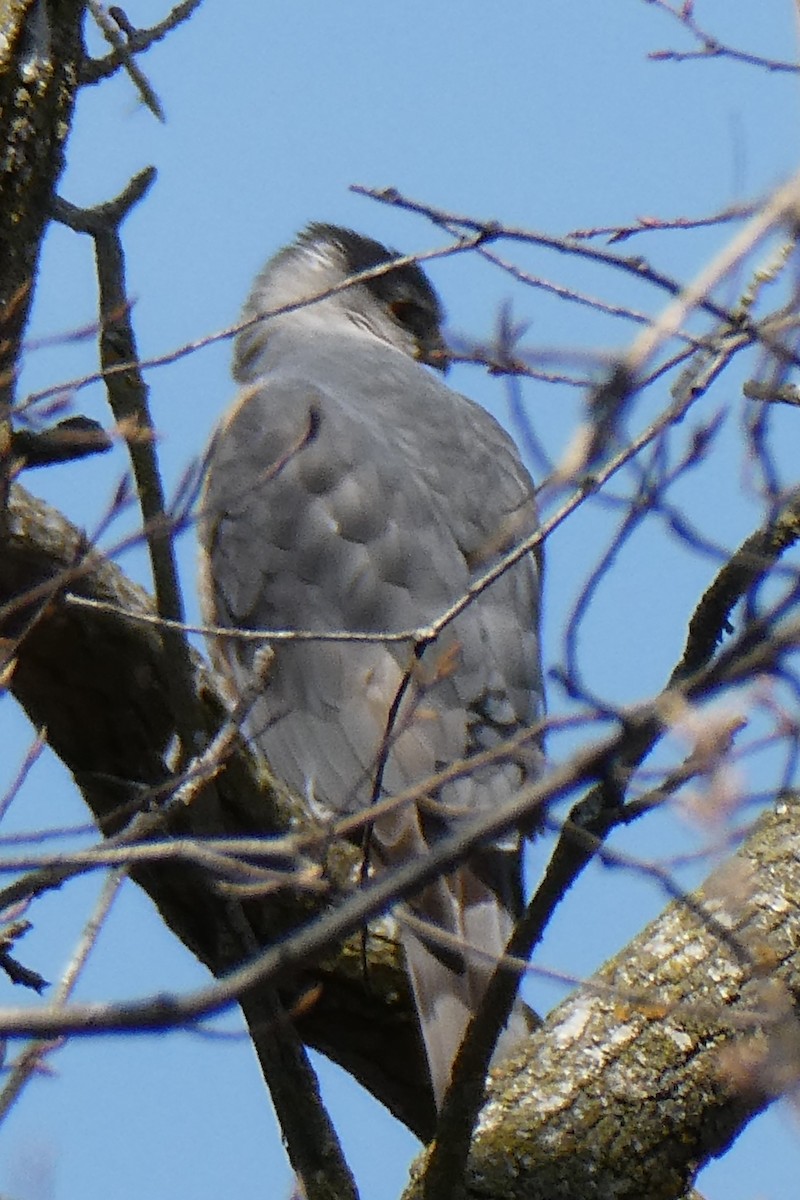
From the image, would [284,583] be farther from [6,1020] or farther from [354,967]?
[6,1020]

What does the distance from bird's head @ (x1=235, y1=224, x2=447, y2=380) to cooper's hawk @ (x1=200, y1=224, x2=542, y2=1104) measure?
3.90 feet

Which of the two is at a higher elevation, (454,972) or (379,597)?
(379,597)

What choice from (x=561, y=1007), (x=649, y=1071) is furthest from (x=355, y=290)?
(x=649, y=1071)

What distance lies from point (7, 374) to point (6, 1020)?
125 centimetres

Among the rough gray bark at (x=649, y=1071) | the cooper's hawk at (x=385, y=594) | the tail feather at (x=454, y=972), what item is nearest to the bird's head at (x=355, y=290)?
the cooper's hawk at (x=385, y=594)

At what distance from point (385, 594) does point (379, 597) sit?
17mm

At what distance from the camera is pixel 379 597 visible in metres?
4.27

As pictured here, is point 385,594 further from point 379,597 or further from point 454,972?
point 454,972

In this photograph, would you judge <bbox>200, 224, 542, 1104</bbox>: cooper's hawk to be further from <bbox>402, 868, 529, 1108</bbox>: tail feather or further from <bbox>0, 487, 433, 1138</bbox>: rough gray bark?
<bbox>0, 487, 433, 1138</bbox>: rough gray bark

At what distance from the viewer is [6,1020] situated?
154 centimetres

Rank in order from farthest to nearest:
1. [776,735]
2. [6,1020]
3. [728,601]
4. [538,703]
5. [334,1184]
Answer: [538,703]
[334,1184]
[728,601]
[776,735]
[6,1020]

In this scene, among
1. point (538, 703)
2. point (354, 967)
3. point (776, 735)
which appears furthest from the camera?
point (538, 703)

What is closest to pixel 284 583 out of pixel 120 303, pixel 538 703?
pixel 538 703

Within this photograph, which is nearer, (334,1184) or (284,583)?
(334,1184)
